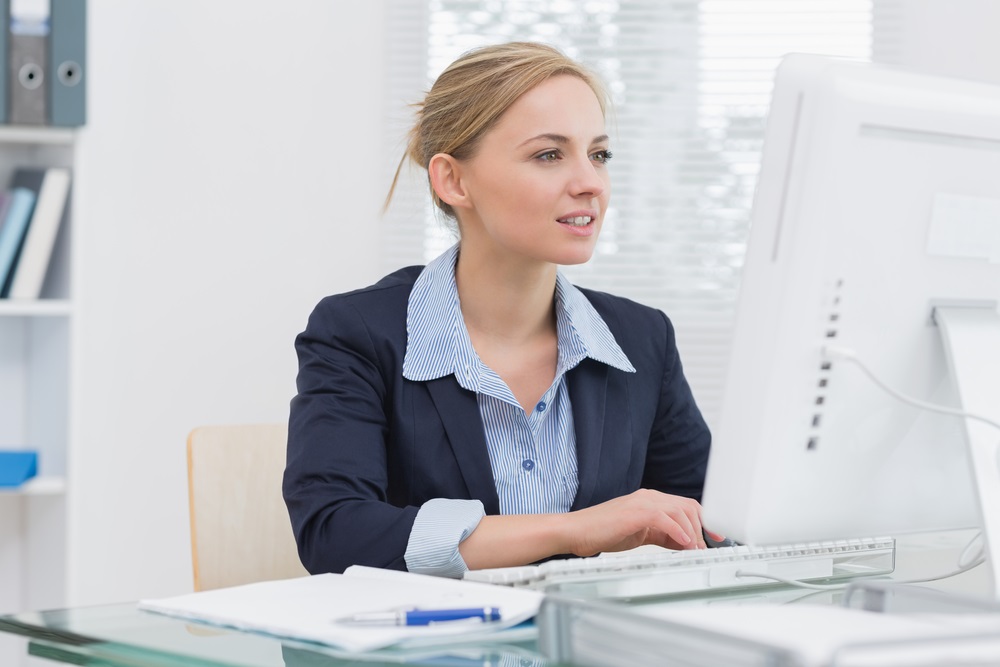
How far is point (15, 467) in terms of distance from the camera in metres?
2.44

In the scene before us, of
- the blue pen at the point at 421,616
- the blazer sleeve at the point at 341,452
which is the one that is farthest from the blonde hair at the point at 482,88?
the blue pen at the point at 421,616

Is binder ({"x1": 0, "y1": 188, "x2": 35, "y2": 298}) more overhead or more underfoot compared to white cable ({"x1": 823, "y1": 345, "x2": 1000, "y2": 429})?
more overhead

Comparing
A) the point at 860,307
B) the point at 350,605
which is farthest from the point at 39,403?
the point at 860,307

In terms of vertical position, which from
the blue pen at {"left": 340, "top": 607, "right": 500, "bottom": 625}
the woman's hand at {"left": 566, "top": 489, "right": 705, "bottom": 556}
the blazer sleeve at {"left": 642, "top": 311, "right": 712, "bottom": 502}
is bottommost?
the blue pen at {"left": 340, "top": 607, "right": 500, "bottom": 625}

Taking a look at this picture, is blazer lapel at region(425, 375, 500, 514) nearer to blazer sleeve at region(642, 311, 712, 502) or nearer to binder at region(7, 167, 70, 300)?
blazer sleeve at region(642, 311, 712, 502)

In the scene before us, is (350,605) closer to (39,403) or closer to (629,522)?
(629,522)

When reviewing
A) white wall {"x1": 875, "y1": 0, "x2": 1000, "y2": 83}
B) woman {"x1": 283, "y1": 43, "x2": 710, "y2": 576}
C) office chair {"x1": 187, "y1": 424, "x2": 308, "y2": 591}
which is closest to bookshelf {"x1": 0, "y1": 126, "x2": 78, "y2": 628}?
office chair {"x1": 187, "y1": 424, "x2": 308, "y2": 591}

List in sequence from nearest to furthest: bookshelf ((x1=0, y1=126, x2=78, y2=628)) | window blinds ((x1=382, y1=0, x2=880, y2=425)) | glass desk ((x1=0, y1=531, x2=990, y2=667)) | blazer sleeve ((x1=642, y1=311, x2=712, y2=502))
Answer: glass desk ((x1=0, y1=531, x2=990, y2=667))
blazer sleeve ((x1=642, y1=311, x2=712, y2=502))
bookshelf ((x1=0, y1=126, x2=78, y2=628))
window blinds ((x1=382, y1=0, x2=880, y2=425))

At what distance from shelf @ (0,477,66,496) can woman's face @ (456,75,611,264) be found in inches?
51.7

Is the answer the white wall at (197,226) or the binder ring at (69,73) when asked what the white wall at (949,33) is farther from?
the binder ring at (69,73)

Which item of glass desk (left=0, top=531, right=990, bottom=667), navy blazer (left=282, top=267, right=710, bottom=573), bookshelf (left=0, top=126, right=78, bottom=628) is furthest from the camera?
bookshelf (left=0, top=126, right=78, bottom=628)

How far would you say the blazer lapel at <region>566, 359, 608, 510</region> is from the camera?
1.52 metres

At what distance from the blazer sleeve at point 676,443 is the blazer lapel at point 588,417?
138mm

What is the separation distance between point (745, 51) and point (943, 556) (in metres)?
2.21
